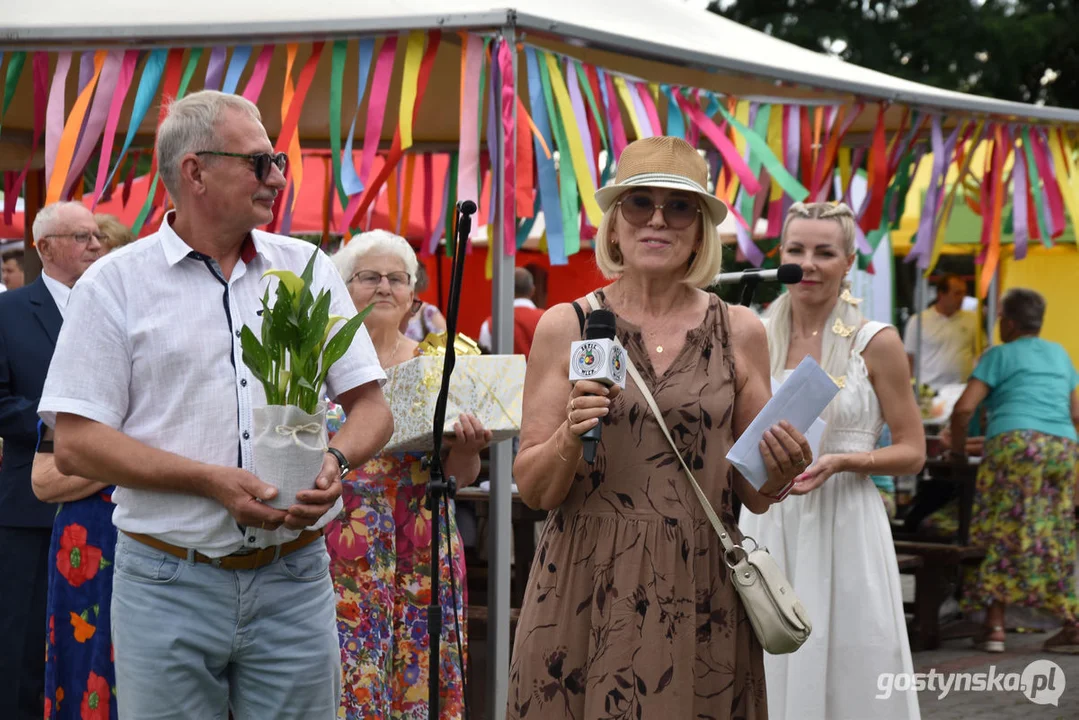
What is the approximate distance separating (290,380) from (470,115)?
260cm

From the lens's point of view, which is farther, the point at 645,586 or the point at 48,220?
the point at 48,220

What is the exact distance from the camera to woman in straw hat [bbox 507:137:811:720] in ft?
9.83

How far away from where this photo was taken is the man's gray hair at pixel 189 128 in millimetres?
3023

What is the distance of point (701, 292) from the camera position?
3.30 metres

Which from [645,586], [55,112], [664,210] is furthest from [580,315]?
[55,112]

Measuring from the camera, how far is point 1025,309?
8594 mm

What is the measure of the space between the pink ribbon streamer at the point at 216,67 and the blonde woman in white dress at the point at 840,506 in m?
2.42

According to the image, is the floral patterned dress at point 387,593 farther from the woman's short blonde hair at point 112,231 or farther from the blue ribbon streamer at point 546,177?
the woman's short blonde hair at point 112,231

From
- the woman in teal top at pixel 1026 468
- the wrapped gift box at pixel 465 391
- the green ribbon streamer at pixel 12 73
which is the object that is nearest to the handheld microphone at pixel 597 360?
the wrapped gift box at pixel 465 391

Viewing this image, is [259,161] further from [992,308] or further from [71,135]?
[992,308]

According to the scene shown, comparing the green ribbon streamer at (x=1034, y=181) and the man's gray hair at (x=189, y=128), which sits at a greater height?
the green ribbon streamer at (x=1034, y=181)

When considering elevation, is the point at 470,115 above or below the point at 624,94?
below

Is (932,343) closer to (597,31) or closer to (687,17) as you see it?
(687,17)

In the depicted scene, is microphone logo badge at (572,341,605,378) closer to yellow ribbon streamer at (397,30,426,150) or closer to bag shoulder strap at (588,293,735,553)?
bag shoulder strap at (588,293,735,553)
